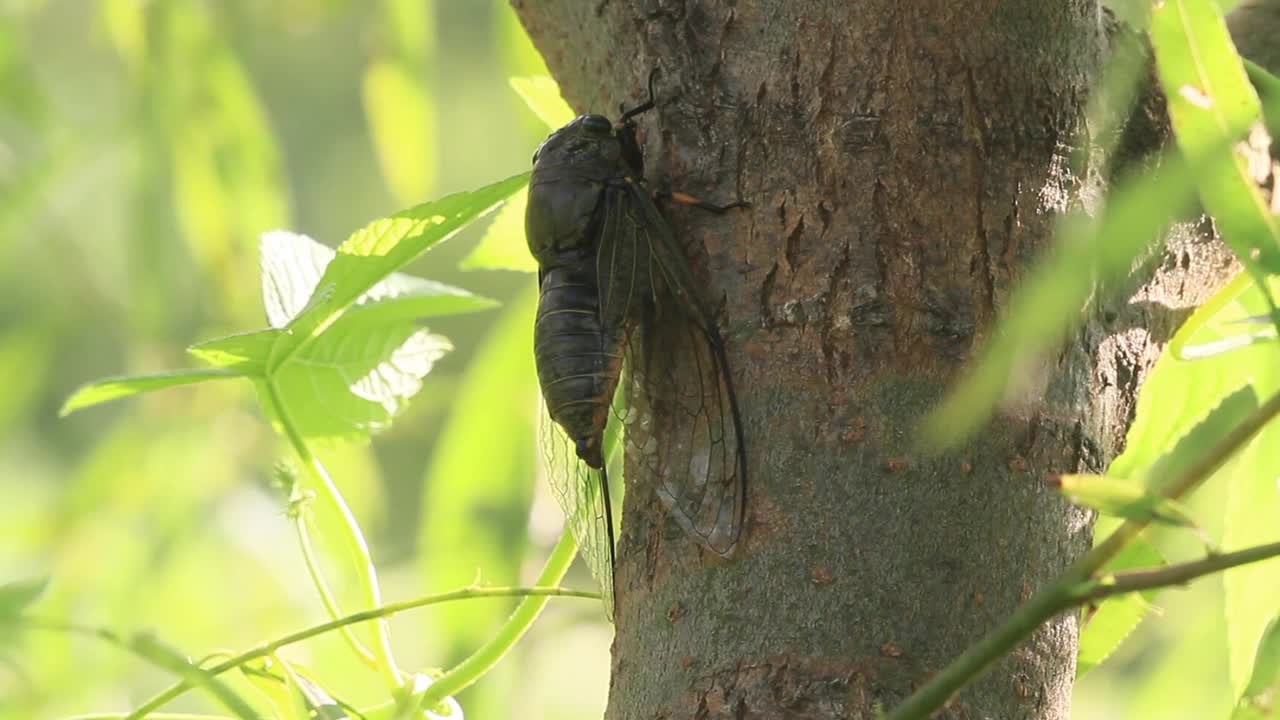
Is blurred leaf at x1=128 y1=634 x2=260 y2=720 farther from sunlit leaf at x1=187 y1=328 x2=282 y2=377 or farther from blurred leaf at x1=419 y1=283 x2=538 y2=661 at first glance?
blurred leaf at x1=419 y1=283 x2=538 y2=661

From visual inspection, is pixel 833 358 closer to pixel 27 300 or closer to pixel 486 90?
pixel 27 300

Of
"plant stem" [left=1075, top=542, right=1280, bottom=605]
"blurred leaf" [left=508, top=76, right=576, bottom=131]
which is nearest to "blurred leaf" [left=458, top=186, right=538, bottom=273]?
"blurred leaf" [left=508, top=76, right=576, bottom=131]

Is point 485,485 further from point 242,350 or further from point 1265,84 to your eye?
point 1265,84

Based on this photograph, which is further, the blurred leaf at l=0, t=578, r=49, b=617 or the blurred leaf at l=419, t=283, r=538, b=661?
the blurred leaf at l=419, t=283, r=538, b=661

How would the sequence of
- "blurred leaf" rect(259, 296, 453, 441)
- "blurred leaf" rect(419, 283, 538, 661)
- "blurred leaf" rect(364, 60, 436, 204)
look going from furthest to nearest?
"blurred leaf" rect(364, 60, 436, 204) → "blurred leaf" rect(419, 283, 538, 661) → "blurred leaf" rect(259, 296, 453, 441)

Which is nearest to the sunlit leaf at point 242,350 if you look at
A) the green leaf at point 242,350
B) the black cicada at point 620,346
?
the green leaf at point 242,350

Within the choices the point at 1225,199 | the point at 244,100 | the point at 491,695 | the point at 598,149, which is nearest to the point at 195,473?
the point at 244,100
